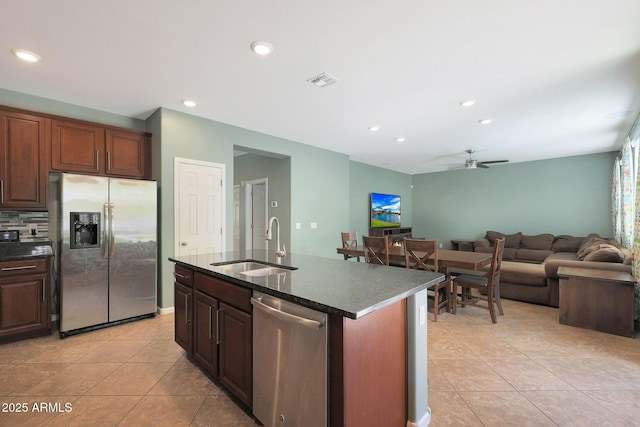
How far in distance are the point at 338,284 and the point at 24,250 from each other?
11.5ft

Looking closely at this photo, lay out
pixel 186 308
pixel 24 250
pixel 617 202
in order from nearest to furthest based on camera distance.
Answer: pixel 186 308 → pixel 24 250 → pixel 617 202

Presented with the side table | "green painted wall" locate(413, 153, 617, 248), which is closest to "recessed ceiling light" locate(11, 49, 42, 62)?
the side table

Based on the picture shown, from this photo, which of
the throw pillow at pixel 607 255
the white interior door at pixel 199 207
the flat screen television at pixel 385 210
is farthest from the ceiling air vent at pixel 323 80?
the flat screen television at pixel 385 210

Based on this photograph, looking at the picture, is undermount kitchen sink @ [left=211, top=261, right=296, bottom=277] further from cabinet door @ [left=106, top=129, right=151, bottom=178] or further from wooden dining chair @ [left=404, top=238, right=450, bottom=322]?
cabinet door @ [left=106, top=129, right=151, bottom=178]

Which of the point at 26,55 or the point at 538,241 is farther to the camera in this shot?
the point at 538,241

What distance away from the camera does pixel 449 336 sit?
3018 millimetres

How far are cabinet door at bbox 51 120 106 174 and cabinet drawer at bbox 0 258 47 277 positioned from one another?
1043 mm

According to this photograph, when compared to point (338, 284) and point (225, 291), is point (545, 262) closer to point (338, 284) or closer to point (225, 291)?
point (338, 284)

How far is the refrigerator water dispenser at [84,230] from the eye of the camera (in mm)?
2980

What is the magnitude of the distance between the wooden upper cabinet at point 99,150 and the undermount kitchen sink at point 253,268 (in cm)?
230

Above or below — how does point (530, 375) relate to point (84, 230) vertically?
below

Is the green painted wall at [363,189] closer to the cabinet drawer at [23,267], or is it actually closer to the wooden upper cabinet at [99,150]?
the wooden upper cabinet at [99,150]

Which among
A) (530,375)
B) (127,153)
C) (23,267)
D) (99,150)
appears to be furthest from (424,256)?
Result: (23,267)

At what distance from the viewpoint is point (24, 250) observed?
9.74 feet
